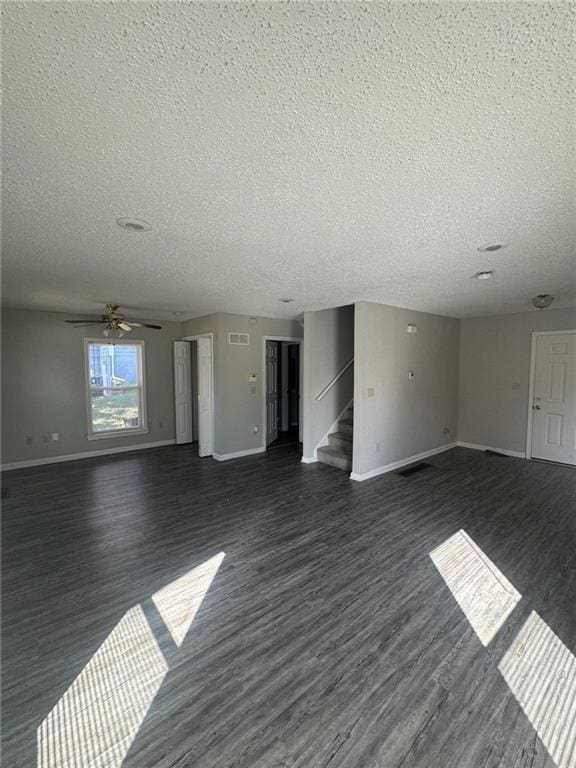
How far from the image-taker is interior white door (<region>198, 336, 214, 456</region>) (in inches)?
233

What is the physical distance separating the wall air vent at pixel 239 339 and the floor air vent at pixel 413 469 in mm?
3350

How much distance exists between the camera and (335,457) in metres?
5.38

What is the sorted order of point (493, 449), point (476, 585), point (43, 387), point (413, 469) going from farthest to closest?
point (493, 449)
point (43, 387)
point (413, 469)
point (476, 585)

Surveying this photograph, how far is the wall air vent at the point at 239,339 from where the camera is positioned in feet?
19.0

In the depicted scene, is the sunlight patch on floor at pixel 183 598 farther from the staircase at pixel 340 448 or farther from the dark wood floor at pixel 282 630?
the staircase at pixel 340 448

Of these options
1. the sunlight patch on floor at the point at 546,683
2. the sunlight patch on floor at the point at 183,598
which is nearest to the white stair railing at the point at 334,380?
the sunlight patch on floor at the point at 183,598

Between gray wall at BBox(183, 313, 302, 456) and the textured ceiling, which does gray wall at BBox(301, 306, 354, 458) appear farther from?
the textured ceiling

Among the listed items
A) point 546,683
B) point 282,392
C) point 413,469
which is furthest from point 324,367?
point 546,683

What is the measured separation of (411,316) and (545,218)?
3414mm

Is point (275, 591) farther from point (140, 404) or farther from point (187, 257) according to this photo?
point (140, 404)

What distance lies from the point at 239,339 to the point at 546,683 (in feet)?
17.3

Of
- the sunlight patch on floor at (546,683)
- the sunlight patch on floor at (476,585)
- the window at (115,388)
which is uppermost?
the window at (115,388)

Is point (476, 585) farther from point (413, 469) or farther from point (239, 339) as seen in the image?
point (239, 339)

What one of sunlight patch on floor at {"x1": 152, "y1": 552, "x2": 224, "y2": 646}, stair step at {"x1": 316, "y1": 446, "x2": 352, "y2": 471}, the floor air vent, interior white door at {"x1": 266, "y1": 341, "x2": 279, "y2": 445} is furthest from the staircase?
sunlight patch on floor at {"x1": 152, "y1": 552, "x2": 224, "y2": 646}
